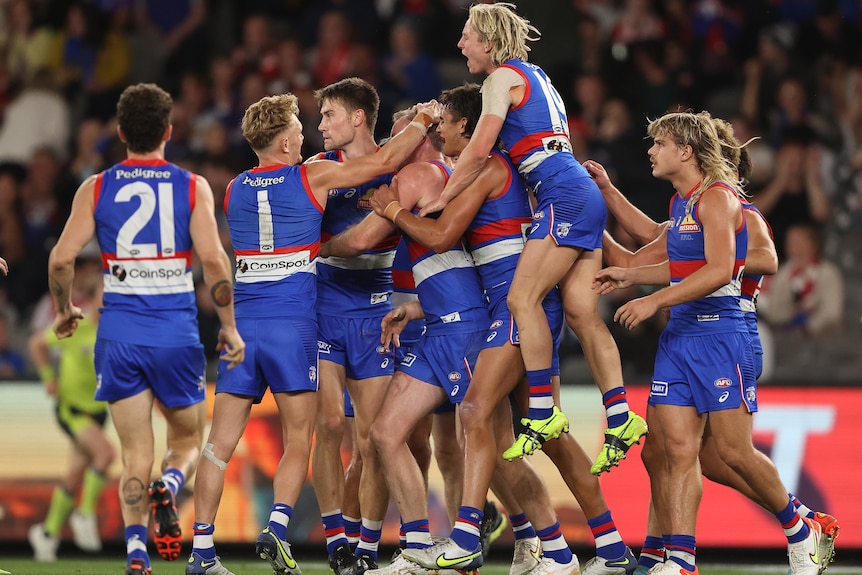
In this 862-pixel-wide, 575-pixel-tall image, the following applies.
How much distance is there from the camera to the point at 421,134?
823 centimetres

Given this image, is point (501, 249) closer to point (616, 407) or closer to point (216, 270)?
point (616, 407)

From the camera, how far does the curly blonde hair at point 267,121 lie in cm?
803

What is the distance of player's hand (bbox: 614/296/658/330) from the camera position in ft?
25.0

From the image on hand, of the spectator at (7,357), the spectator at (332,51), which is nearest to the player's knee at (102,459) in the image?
the spectator at (7,357)

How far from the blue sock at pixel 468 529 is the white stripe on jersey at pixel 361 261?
198cm

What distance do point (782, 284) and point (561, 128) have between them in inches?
245

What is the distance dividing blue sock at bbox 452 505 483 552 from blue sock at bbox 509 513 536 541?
112 cm

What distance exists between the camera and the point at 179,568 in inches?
386

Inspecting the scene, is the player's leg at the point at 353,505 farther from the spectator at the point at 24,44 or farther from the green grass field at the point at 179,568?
the spectator at the point at 24,44

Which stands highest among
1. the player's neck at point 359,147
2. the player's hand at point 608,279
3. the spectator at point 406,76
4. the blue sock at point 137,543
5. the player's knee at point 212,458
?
the spectator at point 406,76

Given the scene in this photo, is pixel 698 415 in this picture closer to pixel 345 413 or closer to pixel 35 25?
pixel 345 413

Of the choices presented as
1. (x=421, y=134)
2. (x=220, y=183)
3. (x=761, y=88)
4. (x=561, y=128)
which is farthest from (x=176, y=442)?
(x=761, y=88)

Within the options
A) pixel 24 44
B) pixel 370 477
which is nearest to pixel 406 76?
pixel 24 44

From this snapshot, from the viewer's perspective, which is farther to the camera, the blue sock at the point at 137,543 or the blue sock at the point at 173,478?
the blue sock at the point at 173,478
